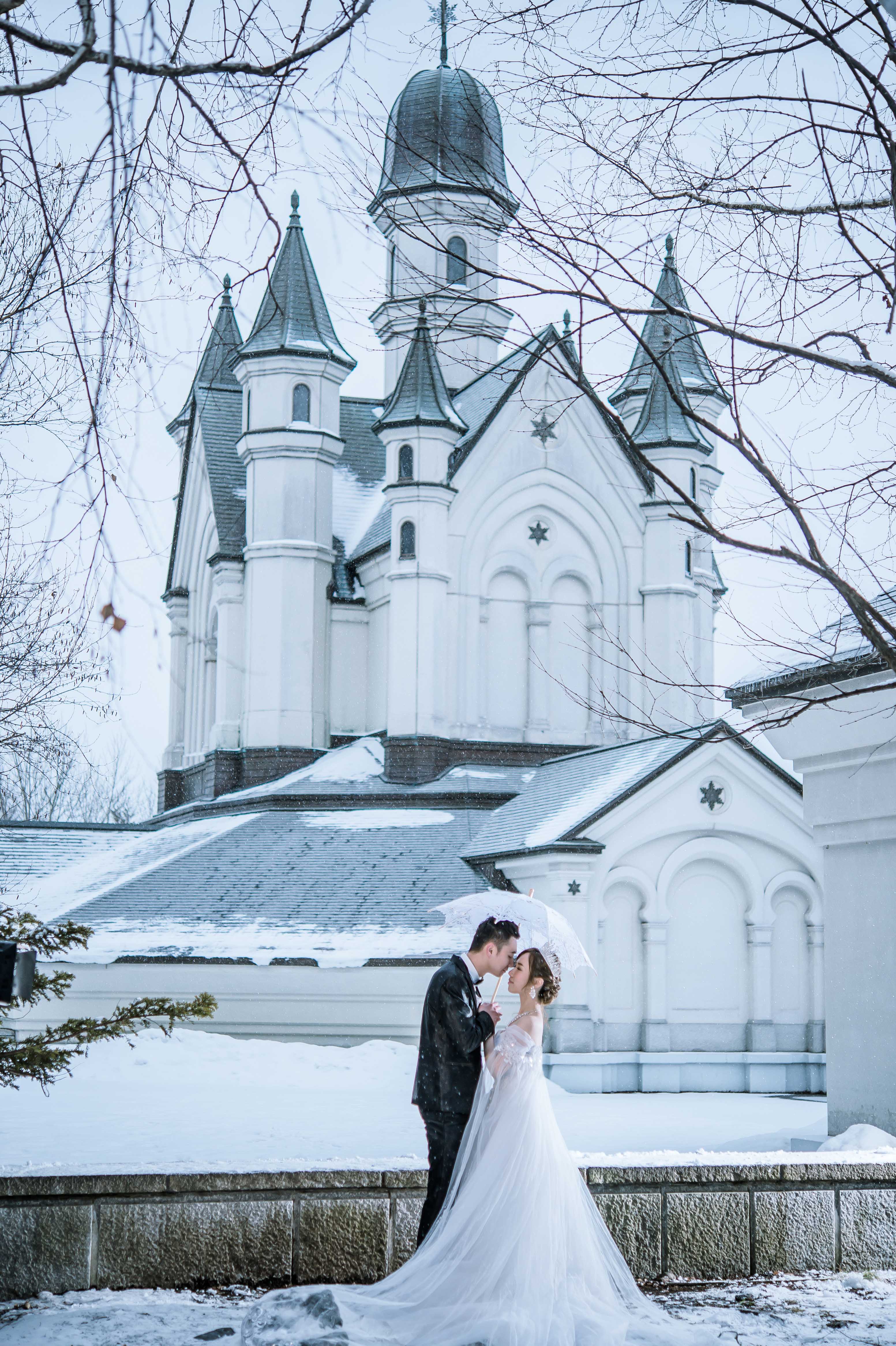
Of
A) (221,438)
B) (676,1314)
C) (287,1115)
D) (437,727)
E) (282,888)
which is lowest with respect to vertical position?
(287,1115)

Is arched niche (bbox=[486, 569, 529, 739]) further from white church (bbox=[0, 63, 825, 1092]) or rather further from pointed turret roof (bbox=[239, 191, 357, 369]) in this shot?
pointed turret roof (bbox=[239, 191, 357, 369])

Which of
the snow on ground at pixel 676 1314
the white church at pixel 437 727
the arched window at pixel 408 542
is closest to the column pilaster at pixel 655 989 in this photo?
the white church at pixel 437 727

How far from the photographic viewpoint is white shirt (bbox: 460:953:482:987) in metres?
6.87

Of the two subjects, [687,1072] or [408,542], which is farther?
[408,542]

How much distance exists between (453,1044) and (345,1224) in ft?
4.53

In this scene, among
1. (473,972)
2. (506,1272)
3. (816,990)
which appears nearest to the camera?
(506,1272)

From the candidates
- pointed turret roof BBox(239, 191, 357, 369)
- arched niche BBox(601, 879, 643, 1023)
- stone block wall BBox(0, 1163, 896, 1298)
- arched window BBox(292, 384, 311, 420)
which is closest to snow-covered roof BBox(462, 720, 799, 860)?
arched niche BBox(601, 879, 643, 1023)

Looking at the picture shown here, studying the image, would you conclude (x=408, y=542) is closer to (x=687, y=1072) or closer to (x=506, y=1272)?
(x=687, y=1072)

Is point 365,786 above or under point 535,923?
above

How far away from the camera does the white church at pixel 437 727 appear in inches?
869

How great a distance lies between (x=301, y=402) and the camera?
93.2 ft

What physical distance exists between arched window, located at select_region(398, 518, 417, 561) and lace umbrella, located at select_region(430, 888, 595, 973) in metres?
20.1

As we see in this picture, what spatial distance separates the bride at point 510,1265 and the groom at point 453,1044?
0.24 ft

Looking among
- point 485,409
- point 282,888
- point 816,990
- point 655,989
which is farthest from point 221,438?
point 816,990
